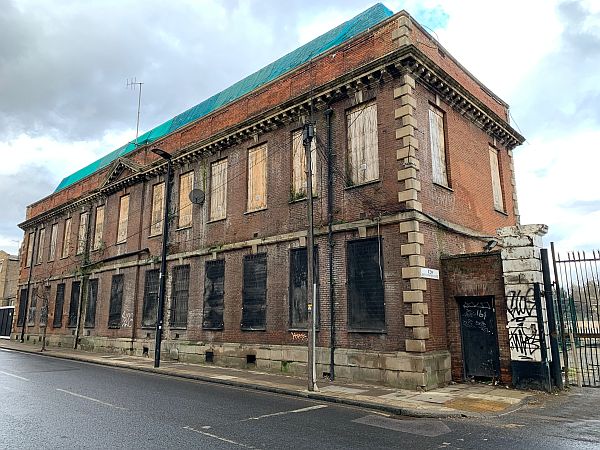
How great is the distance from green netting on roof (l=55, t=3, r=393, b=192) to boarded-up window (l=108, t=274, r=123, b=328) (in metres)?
7.87

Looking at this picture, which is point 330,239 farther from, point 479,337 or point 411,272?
point 479,337

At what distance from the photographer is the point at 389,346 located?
12.5 m

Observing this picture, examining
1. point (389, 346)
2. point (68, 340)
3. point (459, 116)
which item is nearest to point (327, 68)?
point (459, 116)

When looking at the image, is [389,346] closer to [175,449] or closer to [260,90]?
[175,449]

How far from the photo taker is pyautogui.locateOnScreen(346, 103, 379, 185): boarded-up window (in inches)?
553

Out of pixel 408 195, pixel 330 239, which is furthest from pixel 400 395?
pixel 408 195

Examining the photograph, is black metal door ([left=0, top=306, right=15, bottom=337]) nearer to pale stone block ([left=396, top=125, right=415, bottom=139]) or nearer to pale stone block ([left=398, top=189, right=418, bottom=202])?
pale stone block ([left=398, top=189, right=418, bottom=202])

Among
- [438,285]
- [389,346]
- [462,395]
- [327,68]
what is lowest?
[462,395]

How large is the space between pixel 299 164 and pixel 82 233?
18.9 metres

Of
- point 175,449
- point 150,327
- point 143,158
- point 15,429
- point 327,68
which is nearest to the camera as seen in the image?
point 175,449

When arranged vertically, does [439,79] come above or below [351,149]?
above

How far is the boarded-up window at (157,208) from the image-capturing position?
73.0 ft

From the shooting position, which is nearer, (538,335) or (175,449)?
(175,449)

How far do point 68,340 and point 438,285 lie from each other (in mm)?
23687
